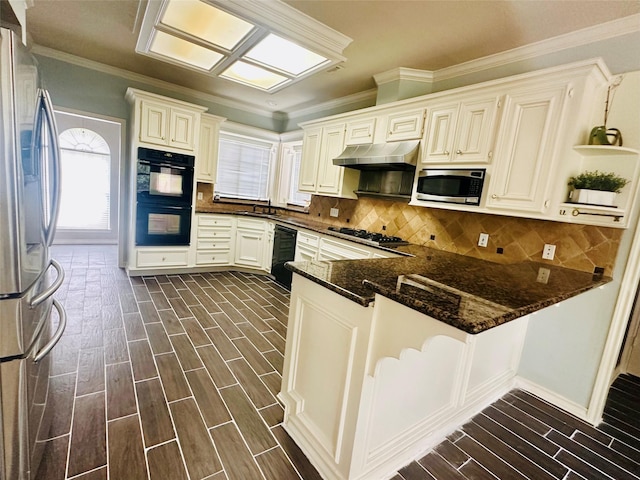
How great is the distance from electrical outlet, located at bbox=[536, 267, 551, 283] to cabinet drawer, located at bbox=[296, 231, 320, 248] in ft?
7.31

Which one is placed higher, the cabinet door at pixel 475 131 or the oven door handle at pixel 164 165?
the cabinet door at pixel 475 131

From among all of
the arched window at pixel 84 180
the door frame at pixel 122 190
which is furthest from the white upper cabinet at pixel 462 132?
the arched window at pixel 84 180

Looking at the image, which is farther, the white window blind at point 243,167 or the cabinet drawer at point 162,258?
the white window blind at point 243,167

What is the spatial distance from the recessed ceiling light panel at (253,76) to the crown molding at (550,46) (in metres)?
1.78

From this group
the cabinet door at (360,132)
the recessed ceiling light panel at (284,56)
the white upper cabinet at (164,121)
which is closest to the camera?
the recessed ceiling light panel at (284,56)

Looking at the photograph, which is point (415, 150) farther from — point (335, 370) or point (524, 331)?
point (335, 370)

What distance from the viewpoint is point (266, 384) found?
207 centimetres

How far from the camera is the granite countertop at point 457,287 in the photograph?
0.94m

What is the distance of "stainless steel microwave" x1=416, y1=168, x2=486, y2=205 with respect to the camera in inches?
92.7

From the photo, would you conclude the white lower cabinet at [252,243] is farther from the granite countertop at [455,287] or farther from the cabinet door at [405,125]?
the granite countertop at [455,287]

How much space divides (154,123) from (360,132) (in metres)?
2.68

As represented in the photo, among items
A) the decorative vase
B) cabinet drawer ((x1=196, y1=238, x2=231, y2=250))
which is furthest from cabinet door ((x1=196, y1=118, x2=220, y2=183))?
the decorative vase

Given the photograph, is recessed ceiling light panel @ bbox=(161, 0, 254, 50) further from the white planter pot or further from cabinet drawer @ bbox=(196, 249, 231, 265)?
cabinet drawer @ bbox=(196, 249, 231, 265)

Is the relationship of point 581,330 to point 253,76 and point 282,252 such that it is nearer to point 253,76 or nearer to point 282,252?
point 282,252
